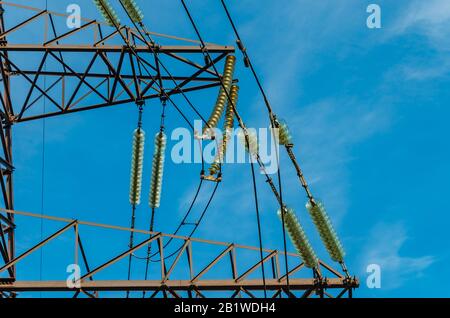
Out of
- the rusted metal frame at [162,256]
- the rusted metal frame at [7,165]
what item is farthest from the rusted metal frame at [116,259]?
the rusted metal frame at [7,165]

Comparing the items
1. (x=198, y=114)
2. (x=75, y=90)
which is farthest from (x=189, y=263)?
(x=75, y=90)

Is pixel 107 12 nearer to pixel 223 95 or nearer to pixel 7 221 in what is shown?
pixel 223 95

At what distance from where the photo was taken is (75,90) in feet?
80.5

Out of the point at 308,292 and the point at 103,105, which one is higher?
the point at 103,105

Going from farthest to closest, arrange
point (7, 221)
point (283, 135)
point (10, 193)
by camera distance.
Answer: point (10, 193) < point (7, 221) < point (283, 135)

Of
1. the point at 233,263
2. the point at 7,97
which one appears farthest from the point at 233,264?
the point at 7,97

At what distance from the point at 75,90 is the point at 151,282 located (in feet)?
19.4

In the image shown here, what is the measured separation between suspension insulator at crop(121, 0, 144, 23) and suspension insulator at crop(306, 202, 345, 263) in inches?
249

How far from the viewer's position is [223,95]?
2256 cm

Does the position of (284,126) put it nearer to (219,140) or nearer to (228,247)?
(219,140)

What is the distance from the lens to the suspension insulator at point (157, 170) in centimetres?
2312

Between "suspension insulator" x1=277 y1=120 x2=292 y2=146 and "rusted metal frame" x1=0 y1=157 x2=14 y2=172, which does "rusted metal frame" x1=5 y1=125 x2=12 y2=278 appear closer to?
"rusted metal frame" x1=0 y1=157 x2=14 y2=172

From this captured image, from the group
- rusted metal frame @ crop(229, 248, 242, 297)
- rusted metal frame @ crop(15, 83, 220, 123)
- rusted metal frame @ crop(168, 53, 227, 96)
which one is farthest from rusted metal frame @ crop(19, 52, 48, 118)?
rusted metal frame @ crop(229, 248, 242, 297)

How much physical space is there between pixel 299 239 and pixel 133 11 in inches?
266
